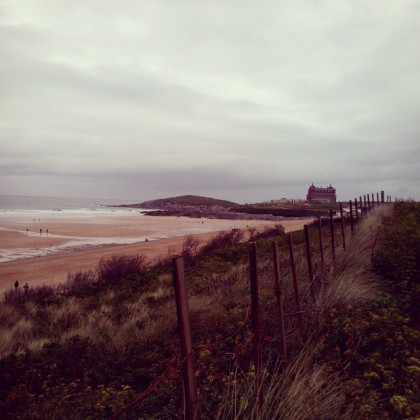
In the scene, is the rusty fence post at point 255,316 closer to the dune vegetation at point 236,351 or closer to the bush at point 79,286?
the dune vegetation at point 236,351

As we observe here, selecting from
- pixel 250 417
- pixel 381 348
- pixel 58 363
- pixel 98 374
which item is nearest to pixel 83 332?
pixel 58 363

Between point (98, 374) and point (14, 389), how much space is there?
99 centimetres

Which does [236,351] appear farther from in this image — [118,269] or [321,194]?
[321,194]

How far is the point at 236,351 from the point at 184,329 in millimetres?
1965

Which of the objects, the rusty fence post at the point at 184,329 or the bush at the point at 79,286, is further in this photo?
the bush at the point at 79,286

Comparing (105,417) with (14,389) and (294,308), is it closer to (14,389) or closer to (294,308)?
(14,389)

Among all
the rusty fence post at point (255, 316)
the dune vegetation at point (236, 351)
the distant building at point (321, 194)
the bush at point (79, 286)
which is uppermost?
the distant building at point (321, 194)

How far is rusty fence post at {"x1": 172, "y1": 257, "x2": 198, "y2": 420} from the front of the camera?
235 centimetres

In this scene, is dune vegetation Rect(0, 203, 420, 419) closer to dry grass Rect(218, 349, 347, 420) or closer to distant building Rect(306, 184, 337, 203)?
dry grass Rect(218, 349, 347, 420)

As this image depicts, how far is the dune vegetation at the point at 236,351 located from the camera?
307 centimetres

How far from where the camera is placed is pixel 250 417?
111 inches

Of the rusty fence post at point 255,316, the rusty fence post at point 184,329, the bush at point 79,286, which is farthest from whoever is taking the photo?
the bush at point 79,286

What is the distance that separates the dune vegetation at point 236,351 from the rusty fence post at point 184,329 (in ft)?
0.47

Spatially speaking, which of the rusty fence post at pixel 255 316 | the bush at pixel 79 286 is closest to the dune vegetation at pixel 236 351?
the rusty fence post at pixel 255 316
